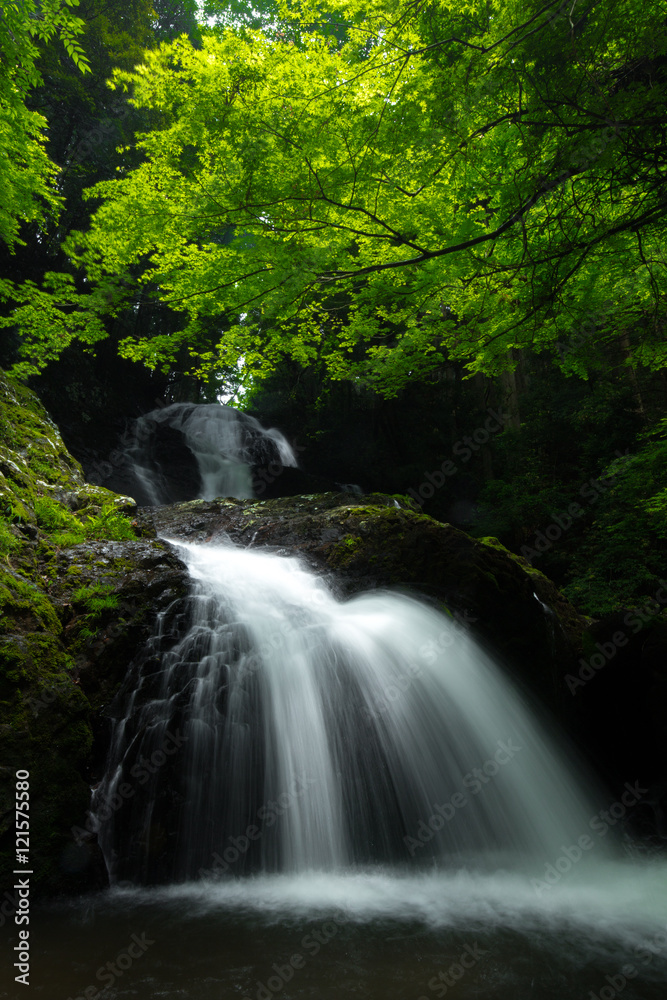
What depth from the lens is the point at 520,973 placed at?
3.02 metres

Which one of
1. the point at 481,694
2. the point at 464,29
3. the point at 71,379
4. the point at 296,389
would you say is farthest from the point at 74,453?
the point at 464,29

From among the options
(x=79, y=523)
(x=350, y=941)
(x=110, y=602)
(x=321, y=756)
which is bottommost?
(x=350, y=941)

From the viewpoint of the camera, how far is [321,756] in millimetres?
4941

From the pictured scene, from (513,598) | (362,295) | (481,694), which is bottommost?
(481,694)

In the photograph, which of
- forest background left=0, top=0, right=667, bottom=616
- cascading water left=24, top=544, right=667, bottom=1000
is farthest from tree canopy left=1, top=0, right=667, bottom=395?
cascading water left=24, top=544, right=667, bottom=1000

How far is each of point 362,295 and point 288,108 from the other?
5.12 feet

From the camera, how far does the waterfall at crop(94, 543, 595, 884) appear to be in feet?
14.1

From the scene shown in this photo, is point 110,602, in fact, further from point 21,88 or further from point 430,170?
point 21,88

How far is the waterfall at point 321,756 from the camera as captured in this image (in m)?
4.30

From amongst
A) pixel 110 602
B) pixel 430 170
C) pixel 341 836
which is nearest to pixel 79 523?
pixel 110 602

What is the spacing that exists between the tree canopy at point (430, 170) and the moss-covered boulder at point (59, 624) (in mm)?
3035

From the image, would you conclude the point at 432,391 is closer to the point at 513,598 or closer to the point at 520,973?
the point at 513,598

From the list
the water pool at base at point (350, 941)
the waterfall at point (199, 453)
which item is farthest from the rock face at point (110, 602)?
the waterfall at point (199, 453)

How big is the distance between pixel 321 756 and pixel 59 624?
2.87 m
